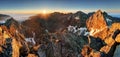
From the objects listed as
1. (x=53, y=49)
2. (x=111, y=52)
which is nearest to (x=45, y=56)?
(x=53, y=49)

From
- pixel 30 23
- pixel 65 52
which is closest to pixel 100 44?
pixel 65 52

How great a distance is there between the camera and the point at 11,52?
A: 95438 millimetres

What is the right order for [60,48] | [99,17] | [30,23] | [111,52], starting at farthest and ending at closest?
[30,23]
[99,17]
[60,48]
[111,52]

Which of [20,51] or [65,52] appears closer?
[20,51]

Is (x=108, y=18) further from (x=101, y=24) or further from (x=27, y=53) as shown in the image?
(x=27, y=53)

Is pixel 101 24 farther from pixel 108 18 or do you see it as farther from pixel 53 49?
pixel 53 49

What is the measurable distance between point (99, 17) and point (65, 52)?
2144 inches

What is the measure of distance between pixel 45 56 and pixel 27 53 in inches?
260

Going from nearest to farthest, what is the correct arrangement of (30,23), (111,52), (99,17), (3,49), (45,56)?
(111,52) → (3,49) → (45,56) → (99,17) → (30,23)

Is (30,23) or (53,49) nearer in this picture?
(53,49)

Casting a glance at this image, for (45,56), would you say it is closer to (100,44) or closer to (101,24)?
(100,44)

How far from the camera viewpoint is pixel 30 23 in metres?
184

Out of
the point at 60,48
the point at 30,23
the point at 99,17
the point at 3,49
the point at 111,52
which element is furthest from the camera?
the point at 30,23

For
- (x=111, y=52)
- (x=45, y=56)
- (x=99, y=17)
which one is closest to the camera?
(x=111, y=52)
